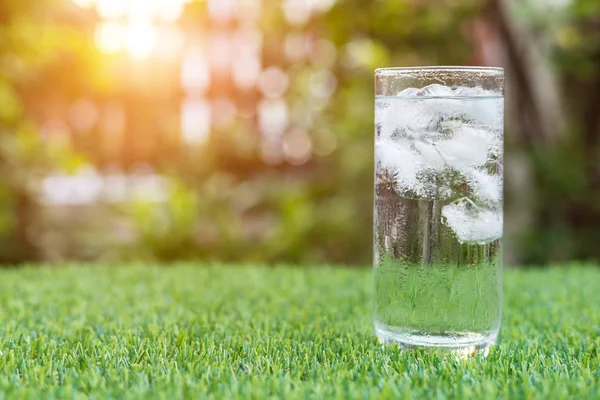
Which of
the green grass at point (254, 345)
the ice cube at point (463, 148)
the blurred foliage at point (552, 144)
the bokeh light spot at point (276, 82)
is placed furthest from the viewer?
the bokeh light spot at point (276, 82)

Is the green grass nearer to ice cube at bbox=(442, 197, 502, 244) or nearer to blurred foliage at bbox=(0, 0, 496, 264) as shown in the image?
ice cube at bbox=(442, 197, 502, 244)

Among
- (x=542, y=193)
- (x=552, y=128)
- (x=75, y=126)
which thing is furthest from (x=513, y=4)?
(x=75, y=126)

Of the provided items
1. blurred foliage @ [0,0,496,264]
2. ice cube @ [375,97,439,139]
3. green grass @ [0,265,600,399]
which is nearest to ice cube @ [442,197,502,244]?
ice cube @ [375,97,439,139]

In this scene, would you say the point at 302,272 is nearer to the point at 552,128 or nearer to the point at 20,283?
the point at 20,283

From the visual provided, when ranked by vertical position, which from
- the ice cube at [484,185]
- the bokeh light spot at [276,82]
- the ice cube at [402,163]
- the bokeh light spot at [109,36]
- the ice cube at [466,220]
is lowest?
the ice cube at [466,220]

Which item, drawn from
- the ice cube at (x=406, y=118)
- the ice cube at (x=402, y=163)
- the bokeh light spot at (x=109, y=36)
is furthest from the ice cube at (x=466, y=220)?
the bokeh light spot at (x=109, y=36)

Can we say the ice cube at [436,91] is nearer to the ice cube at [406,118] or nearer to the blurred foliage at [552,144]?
the ice cube at [406,118]
